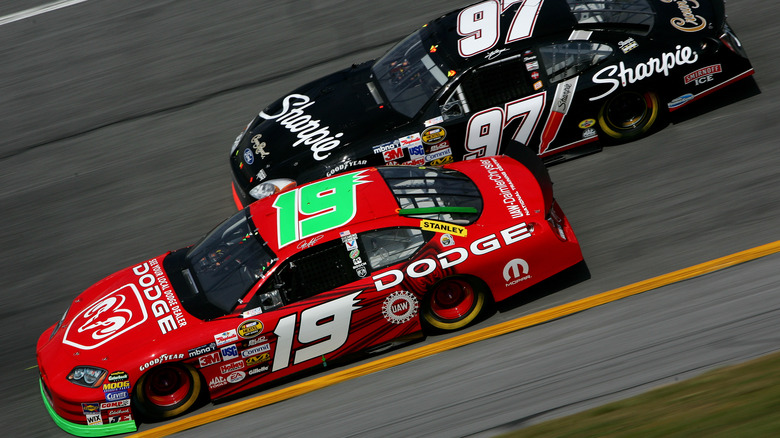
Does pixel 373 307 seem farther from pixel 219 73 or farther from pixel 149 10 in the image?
pixel 149 10

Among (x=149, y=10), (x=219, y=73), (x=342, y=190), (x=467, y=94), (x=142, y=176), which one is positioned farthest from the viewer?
(x=149, y=10)

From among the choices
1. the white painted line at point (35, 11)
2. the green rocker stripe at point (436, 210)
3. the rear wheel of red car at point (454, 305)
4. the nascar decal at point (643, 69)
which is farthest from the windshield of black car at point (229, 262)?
the white painted line at point (35, 11)

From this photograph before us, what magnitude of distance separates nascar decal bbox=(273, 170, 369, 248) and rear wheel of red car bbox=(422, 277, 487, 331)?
1.05m

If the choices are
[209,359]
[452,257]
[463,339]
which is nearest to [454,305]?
[463,339]

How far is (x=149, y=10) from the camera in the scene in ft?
40.3

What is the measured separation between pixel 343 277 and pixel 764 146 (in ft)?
15.7

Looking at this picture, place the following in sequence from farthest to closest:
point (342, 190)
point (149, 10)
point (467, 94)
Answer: point (149, 10)
point (467, 94)
point (342, 190)

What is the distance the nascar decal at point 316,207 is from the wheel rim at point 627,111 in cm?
294

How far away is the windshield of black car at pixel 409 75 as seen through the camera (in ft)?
26.4

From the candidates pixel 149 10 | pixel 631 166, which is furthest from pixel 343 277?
pixel 149 10

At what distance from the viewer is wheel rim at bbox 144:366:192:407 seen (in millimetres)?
6492

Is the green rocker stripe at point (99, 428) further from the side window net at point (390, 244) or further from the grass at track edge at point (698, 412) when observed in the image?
the grass at track edge at point (698, 412)

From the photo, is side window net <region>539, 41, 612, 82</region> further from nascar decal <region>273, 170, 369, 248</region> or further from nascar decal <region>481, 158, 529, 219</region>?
nascar decal <region>273, 170, 369, 248</region>

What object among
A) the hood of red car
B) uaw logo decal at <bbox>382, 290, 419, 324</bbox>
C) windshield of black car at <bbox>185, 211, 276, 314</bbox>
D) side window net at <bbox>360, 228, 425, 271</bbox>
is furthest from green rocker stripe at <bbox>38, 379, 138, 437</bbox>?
side window net at <bbox>360, 228, 425, 271</bbox>
